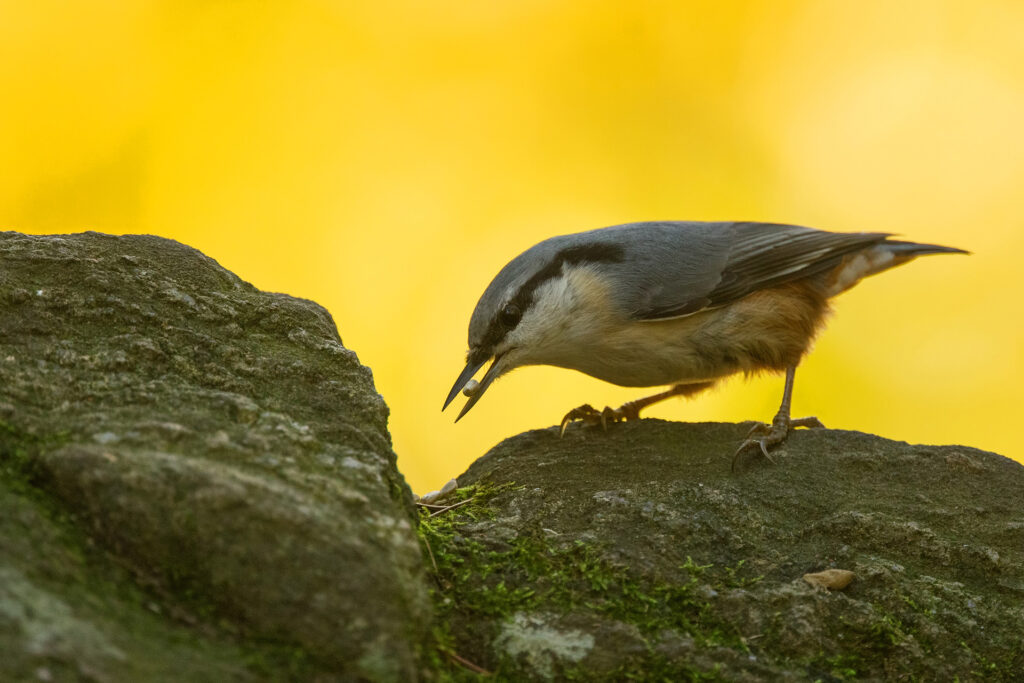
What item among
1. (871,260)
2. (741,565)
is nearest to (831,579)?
(741,565)

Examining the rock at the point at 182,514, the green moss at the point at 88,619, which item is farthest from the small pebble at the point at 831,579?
the green moss at the point at 88,619

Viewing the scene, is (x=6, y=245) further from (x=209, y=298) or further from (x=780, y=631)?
(x=780, y=631)

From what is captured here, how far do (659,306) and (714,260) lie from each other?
448 mm

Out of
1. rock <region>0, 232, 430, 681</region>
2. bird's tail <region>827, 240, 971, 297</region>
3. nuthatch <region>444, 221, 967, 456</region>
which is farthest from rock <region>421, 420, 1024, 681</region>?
bird's tail <region>827, 240, 971, 297</region>

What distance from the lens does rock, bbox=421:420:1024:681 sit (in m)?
2.09

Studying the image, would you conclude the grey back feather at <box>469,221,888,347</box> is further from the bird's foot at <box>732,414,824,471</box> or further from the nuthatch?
the bird's foot at <box>732,414,824,471</box>

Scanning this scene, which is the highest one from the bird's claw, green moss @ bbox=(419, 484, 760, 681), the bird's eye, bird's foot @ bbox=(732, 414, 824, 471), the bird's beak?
the bird's eye

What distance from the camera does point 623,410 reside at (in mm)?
4410

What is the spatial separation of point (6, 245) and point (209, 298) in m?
0.58

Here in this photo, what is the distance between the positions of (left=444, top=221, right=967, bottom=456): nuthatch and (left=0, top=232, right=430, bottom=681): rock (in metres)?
1.66

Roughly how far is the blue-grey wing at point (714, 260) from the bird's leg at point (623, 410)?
0.48m

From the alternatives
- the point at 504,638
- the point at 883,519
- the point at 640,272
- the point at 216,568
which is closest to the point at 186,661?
the point at 216,568

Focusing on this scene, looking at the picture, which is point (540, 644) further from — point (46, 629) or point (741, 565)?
point (46, 629)

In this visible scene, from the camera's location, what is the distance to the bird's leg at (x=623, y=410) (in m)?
3.95
